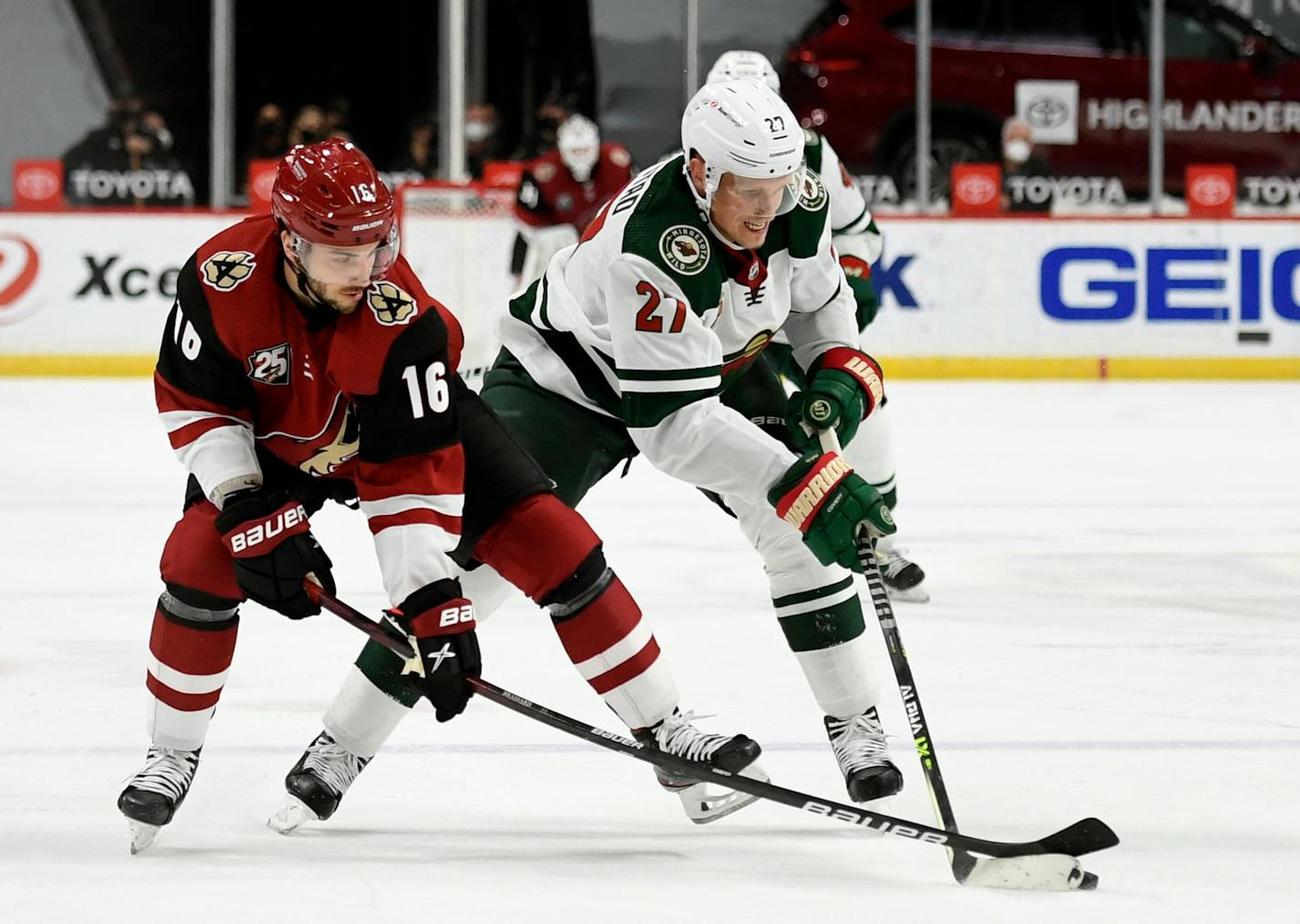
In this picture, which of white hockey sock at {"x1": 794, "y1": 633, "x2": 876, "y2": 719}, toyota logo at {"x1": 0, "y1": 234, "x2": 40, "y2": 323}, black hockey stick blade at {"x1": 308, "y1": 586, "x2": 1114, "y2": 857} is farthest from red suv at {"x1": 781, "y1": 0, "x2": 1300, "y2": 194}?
black hockey stick blade at {"x1": 308, "y1": 586, "x2": 1114, "y2": 857}

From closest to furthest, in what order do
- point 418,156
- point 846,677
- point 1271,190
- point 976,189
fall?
point 846,677 → point 976,189 → point 1271,190 → point 418,156

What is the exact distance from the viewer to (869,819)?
2.56 meters

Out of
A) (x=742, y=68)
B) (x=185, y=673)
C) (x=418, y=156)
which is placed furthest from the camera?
(x=418, y=156)

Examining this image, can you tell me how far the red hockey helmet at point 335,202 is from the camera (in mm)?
2451

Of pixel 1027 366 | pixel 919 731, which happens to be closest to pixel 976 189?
pixel 1027 366

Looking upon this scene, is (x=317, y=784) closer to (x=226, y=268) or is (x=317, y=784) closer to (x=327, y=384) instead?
(x=327, y=384)

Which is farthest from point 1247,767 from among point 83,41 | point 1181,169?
point 83,41

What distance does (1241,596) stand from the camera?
4488 mm

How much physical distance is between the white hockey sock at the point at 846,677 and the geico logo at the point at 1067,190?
729 centimetres

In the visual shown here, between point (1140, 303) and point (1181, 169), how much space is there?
1.52 m

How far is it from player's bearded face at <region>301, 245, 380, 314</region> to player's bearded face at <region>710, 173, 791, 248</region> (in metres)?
0.52

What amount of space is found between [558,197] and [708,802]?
6526 millimetres

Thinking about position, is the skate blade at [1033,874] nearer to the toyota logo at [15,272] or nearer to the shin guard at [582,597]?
the shin guard at [582,597]

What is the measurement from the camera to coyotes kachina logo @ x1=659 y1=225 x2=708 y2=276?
2.73m
